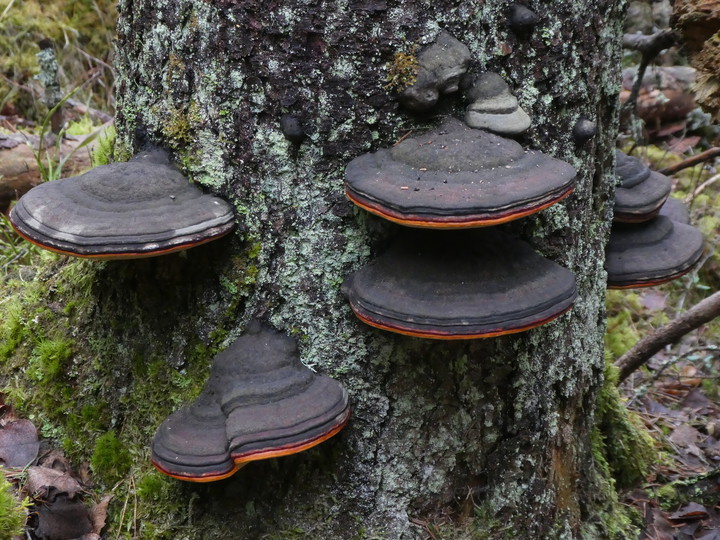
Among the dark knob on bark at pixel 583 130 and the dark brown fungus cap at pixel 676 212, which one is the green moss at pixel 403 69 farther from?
the dark brown fungus cap at pixel 676 212

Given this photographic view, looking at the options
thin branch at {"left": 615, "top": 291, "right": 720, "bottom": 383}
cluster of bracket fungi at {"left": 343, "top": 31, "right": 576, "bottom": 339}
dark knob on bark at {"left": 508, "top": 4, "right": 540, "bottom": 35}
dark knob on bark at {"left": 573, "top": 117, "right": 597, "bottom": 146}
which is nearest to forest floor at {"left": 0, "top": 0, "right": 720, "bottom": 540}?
thin branch at {"left": 615, "top": 291, "right": 720, "bottom": 383}

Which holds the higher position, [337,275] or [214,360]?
[337,275]

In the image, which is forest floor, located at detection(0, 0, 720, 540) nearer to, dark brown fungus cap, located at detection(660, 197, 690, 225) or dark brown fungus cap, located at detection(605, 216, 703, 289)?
dark brown fungus cap, located at detection(660, 197, 690, 225)

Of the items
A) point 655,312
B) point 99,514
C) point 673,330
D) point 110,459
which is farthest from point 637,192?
point 655,312

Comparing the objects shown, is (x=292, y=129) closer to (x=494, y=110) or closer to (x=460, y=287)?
(x=494, y=110)

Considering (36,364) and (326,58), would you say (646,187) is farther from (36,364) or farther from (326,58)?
(36,364)

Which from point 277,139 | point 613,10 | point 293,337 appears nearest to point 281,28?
point 277,139
